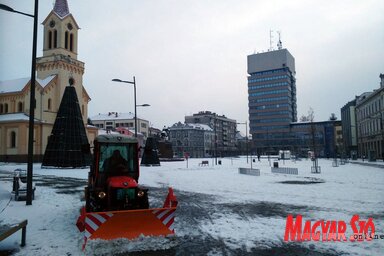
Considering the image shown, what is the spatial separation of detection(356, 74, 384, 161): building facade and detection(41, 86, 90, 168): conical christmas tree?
51.2 meters

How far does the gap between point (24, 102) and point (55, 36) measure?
1414 cm

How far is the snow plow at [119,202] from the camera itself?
751cm

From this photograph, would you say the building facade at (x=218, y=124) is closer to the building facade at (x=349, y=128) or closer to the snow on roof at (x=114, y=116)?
the snow on roof at (x=114, y=116)

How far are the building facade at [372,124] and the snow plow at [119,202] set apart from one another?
59.5m

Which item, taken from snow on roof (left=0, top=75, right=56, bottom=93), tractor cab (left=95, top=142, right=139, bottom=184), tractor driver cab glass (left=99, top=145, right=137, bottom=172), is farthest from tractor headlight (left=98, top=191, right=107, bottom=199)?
snow on roof (left=0, top=75, right=56, bottom=93)

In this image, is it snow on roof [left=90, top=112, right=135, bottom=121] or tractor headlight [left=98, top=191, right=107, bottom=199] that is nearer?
tractor headlight [left=98, top=191, right=107, bottom=199]

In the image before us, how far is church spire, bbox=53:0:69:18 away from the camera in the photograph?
197 ft

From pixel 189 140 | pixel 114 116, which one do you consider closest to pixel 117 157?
pixel 114 116

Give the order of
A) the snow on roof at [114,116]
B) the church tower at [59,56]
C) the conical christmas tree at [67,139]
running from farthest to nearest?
the snow on roof at [114,116], the church tower at [59,56], the conical christmas tree at [67,139]

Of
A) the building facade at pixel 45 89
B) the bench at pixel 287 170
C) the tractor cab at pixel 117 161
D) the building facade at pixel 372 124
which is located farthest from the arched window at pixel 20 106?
the building facade at pixel 372 124

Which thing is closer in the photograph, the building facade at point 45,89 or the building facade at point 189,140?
the building facade at point 45,89

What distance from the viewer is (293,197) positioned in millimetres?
14938

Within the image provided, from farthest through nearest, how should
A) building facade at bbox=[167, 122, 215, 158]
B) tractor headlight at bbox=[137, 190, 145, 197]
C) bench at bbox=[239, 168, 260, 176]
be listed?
1. building facade at bbox=[167, 122, 215, 158]
2. bench at bbox=[239, 168, 260, 176]
3. tractor headlight at bbox=[137, 190, 145, 197]

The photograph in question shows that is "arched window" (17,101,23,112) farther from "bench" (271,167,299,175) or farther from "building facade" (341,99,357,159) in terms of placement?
"building facade" (341,99,357,159)
